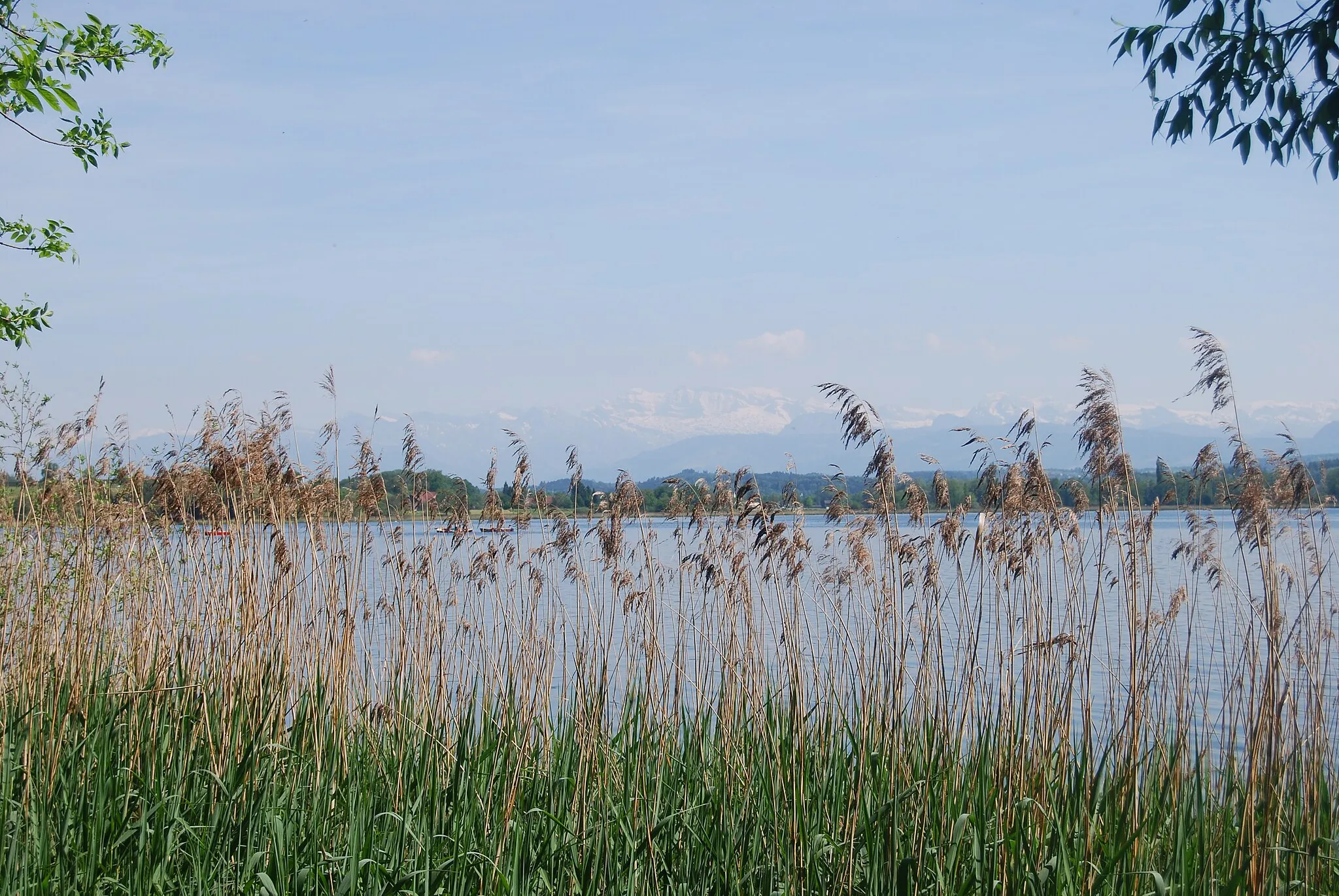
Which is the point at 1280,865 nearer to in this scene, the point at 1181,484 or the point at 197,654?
the point at 1181,484

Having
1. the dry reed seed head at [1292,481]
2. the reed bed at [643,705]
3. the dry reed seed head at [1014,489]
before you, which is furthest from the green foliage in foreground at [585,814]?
the dry reed seed head at [1292,481]

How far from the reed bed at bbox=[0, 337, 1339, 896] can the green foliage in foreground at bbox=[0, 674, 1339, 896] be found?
22mm

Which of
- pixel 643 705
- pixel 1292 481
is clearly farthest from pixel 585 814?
pixel 1292 481

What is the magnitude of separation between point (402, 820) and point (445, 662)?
141 cm

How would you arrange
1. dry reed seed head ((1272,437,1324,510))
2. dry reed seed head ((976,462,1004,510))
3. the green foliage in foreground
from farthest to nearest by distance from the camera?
1. dry reed seed head ((976,462,1004,510))
2. dry reed seed head ((1272,437,1324,510))
3. the green foliage in foreground

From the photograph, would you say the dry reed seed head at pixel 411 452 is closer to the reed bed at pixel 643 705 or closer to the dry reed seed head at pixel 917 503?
the reed bed at pixel 643 705

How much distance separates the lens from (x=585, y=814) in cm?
373

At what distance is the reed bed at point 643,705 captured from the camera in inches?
140

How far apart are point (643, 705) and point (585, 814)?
1005 millimetres

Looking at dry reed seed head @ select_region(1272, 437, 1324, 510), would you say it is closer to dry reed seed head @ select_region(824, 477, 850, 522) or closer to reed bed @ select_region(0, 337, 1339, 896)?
reed bed @ select_region(0, 337, 1339, 896)

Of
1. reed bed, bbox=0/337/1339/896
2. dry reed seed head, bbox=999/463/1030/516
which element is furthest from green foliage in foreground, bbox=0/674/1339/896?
dry reed seed head, bbox=999/463/1030/516

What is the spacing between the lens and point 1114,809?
3713mm

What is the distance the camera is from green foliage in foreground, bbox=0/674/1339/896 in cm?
344

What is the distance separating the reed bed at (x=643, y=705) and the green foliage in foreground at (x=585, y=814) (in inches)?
0.9
